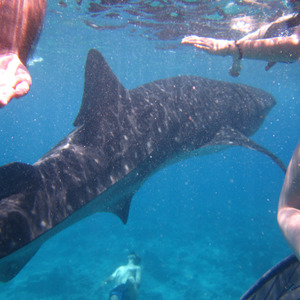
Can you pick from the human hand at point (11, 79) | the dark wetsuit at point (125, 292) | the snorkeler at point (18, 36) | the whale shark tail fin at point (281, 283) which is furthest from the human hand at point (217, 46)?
the dark wetsuit at point (125, 292)

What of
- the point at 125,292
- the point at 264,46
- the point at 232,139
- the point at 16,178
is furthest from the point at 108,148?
the point at 125,292

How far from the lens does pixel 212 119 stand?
584 centimetres

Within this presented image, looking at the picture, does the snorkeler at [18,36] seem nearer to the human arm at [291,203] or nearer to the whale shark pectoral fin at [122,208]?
the human arm at [291,203]

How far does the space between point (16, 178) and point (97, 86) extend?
2199 millimetres

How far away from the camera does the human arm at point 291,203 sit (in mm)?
1650

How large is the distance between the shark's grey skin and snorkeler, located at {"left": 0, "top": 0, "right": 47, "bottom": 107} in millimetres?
1499

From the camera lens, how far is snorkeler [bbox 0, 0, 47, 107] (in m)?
1.60

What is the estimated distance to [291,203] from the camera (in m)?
1.96

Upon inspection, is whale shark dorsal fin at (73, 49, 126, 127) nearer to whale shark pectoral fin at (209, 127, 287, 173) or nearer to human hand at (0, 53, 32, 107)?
human hand at (0, 53, 32, 107)

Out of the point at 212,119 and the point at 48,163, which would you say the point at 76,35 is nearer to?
the point at 212,119

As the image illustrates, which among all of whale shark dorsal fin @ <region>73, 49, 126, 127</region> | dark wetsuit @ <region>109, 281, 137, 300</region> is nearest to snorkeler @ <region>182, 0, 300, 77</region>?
whale shark dorsal fin @ <region>73, 49, 126, 127</region>

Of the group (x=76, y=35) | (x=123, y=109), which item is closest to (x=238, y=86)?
(x=123, y=109)

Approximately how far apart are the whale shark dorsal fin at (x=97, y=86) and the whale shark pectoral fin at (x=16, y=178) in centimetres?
149

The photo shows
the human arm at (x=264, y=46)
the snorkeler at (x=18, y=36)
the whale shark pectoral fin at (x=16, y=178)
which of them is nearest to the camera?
the snorkeler at (x=18, y=36)
